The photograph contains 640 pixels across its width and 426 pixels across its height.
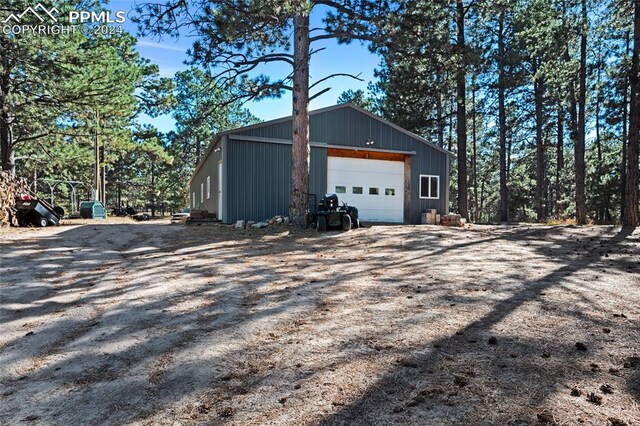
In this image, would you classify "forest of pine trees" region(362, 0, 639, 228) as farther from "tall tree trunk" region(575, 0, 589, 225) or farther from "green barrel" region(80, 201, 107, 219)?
"green barrel" region(80, 201, 107, 219)

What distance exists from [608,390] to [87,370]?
3017 mm

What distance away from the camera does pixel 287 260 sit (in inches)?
234

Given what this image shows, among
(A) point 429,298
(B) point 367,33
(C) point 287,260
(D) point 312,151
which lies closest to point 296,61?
(B) point 367,33

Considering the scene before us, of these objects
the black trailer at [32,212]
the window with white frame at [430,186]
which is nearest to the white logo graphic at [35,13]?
the black trailer at [32,212]

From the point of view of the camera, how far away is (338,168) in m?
14.5

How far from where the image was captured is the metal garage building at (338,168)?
12.5 m

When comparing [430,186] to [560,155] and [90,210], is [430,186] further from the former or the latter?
[90,210]

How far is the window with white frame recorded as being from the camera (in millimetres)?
15911

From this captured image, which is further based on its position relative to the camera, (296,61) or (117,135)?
(117,135)

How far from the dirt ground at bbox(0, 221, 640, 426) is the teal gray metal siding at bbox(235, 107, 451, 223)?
7898mm

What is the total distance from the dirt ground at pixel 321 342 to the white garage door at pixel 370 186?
29.7 ft

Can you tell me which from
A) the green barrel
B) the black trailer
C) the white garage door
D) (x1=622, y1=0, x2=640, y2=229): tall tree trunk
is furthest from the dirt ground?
the green barrel

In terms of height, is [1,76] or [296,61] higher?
[1,76]

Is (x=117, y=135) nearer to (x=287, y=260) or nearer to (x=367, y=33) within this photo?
(x=367, y=33)
